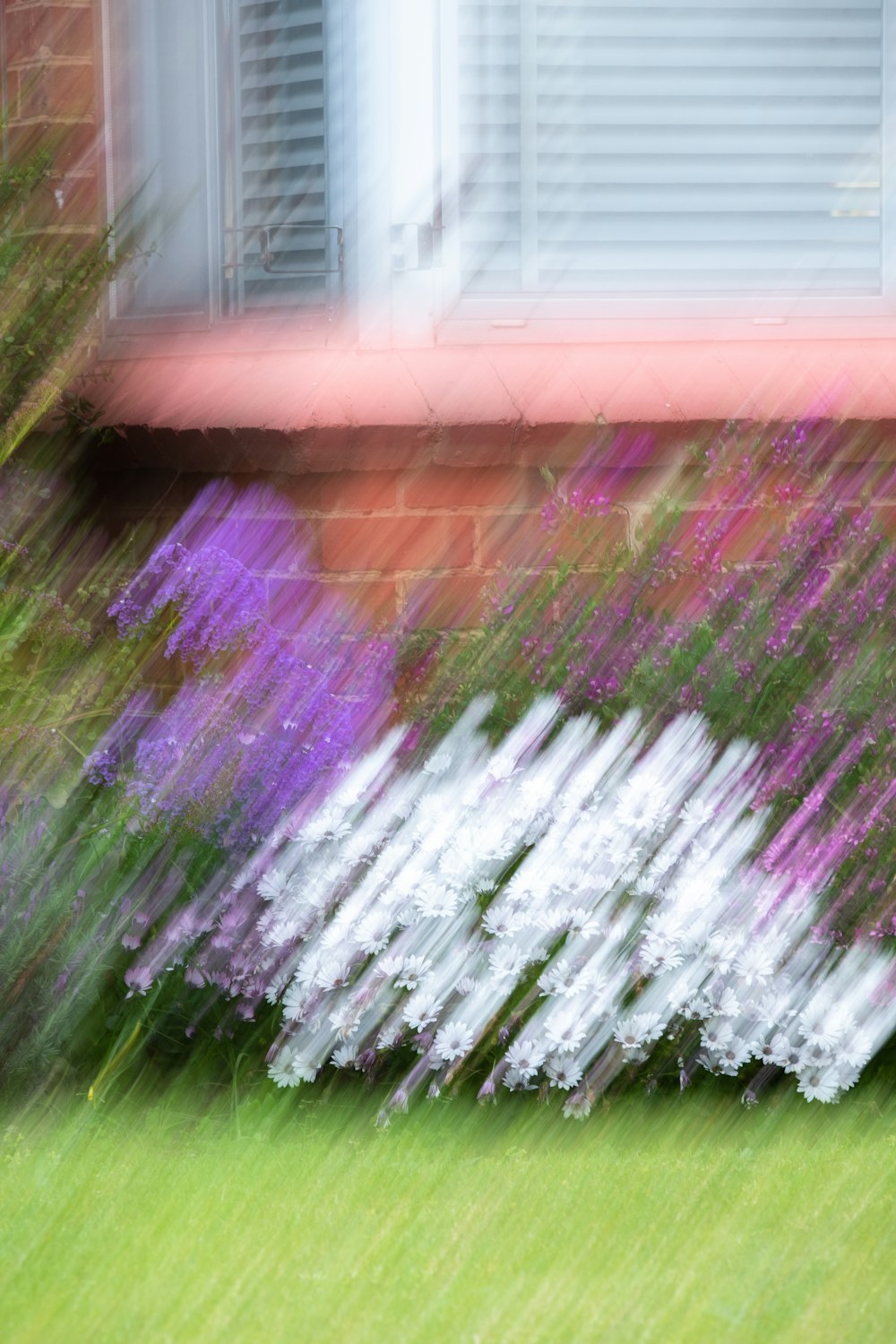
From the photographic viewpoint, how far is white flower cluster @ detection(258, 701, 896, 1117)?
251 centimetres

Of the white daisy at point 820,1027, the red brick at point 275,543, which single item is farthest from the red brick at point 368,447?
the white daisy at point 820,1027

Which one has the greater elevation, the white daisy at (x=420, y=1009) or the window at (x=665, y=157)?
the window at (x=665, y=157)

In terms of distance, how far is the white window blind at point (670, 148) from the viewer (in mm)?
3201

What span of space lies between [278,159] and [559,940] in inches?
66.3

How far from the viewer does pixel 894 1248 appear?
2047mm

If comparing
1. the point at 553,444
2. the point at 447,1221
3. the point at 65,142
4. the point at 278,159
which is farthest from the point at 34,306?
the point at 447,1221

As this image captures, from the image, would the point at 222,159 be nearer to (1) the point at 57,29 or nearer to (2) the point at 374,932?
(1) the point at 57,29

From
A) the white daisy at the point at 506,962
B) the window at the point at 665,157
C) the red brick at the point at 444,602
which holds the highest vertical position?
the window at the point at 665,157

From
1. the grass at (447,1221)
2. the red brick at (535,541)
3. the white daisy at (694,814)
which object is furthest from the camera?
the red brick at (535,541)

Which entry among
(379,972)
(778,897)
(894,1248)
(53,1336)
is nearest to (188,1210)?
(53,1336)

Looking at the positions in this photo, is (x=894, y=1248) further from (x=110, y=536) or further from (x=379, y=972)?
(x=110, y=536)

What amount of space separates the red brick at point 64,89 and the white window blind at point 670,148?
82 centimetres

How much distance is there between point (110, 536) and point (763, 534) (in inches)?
54.1

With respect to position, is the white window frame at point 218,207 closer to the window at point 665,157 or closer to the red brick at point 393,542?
the window at point 665,157
